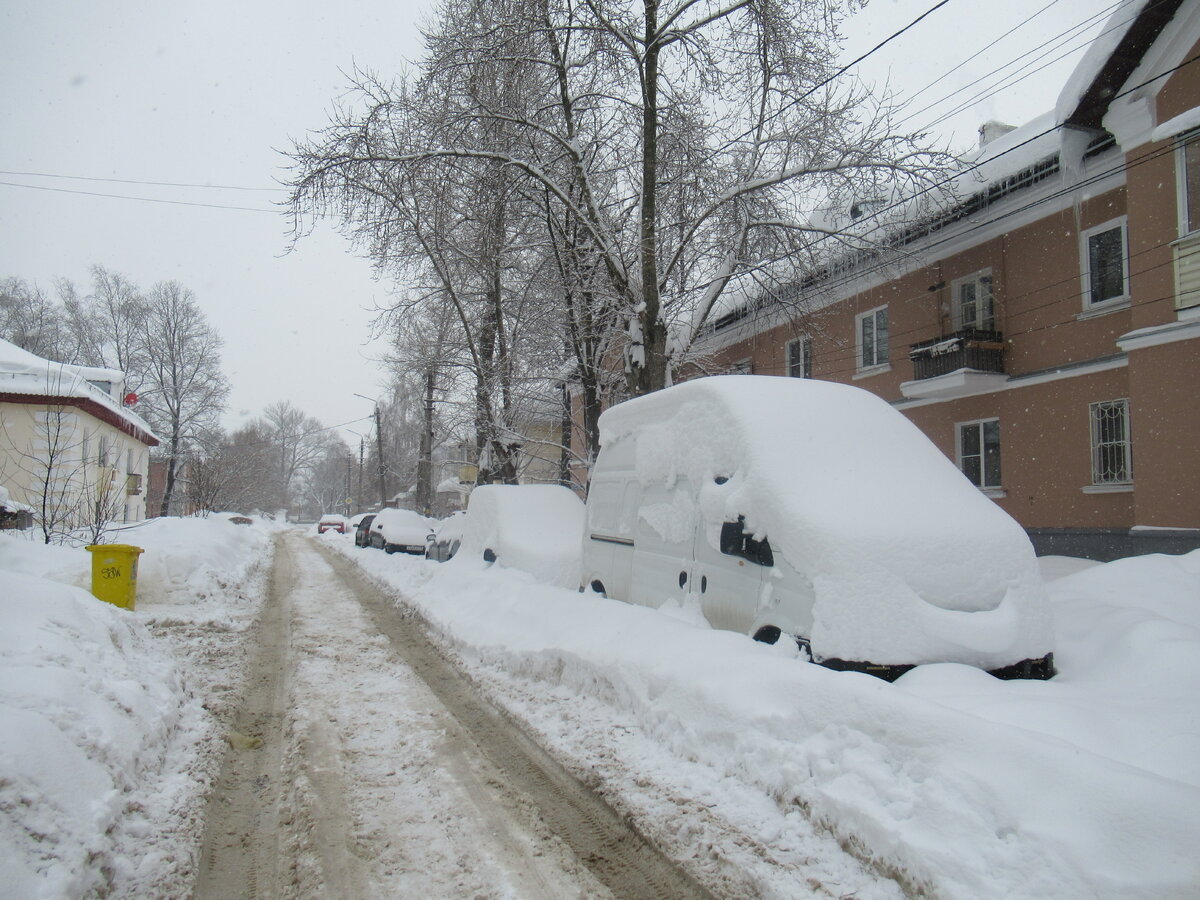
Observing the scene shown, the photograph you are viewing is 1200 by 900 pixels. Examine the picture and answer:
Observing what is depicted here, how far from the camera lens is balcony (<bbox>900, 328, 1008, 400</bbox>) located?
1487 cm

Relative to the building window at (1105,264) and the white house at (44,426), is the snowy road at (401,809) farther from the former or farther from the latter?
the white house at (44,426)

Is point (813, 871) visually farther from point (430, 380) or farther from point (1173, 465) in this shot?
point (430, 380)

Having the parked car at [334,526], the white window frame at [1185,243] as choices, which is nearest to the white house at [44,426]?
the parked car at [334,526]

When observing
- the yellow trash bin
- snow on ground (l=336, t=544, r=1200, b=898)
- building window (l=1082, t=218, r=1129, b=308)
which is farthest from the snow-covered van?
building window (l=1082, t=218, r=1129, b=308)

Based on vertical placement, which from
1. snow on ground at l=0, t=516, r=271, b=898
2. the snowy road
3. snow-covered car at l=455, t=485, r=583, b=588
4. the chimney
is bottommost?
the snowy road

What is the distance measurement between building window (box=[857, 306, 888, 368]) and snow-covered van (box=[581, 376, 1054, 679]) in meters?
12.6

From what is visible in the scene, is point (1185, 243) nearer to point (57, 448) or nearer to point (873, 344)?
point (873, 344)

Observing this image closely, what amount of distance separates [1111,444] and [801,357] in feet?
26.8

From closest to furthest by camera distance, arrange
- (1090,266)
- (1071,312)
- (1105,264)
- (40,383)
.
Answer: (1105,264) → (1090,266) → (1071,312) → (40,383)

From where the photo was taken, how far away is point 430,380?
70.0 feet

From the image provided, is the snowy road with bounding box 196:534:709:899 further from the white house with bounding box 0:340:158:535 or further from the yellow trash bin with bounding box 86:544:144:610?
the white house with bounding box 0:340:158:535

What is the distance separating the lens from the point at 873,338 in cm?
1842

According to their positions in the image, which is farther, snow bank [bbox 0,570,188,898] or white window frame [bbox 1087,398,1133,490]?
white window frame [bbox 1087,398,1133,490]

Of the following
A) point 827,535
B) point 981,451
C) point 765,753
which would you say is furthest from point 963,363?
point 765,753
